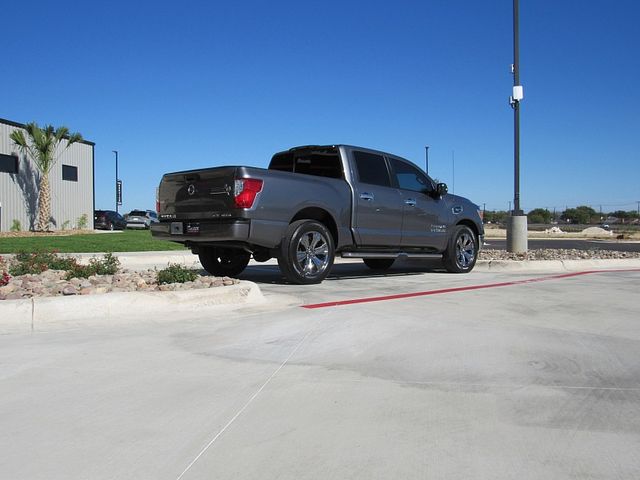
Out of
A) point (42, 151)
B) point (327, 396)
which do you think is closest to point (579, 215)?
point (42, 151)

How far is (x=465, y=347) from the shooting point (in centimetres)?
494

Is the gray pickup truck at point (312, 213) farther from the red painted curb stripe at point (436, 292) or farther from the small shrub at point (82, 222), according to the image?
the small shrub at point (82, 222)

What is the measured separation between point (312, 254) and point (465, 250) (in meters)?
4.04

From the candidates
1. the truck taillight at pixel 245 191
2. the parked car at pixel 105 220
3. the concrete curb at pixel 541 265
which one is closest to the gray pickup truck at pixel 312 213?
the truck taillight at pixel 245 191

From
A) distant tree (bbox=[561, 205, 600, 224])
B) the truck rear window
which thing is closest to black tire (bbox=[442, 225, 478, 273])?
the truck rear window

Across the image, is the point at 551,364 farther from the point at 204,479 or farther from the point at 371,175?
the point at 371,175

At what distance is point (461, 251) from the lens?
36.7 feet

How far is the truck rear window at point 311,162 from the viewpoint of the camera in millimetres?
9188

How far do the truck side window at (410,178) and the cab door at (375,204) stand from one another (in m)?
0.28

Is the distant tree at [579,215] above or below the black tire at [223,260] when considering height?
above

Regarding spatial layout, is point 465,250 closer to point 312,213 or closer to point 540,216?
point 312,213

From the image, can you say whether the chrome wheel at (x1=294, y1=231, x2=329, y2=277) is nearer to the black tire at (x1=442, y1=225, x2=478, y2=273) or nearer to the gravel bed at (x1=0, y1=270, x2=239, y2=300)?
the gravel bed at (x1=0, y1=270, x2=239, y2=300)

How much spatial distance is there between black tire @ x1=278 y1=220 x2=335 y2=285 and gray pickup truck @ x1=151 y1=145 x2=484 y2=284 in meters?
0.01

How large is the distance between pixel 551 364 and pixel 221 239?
15.1 ft
